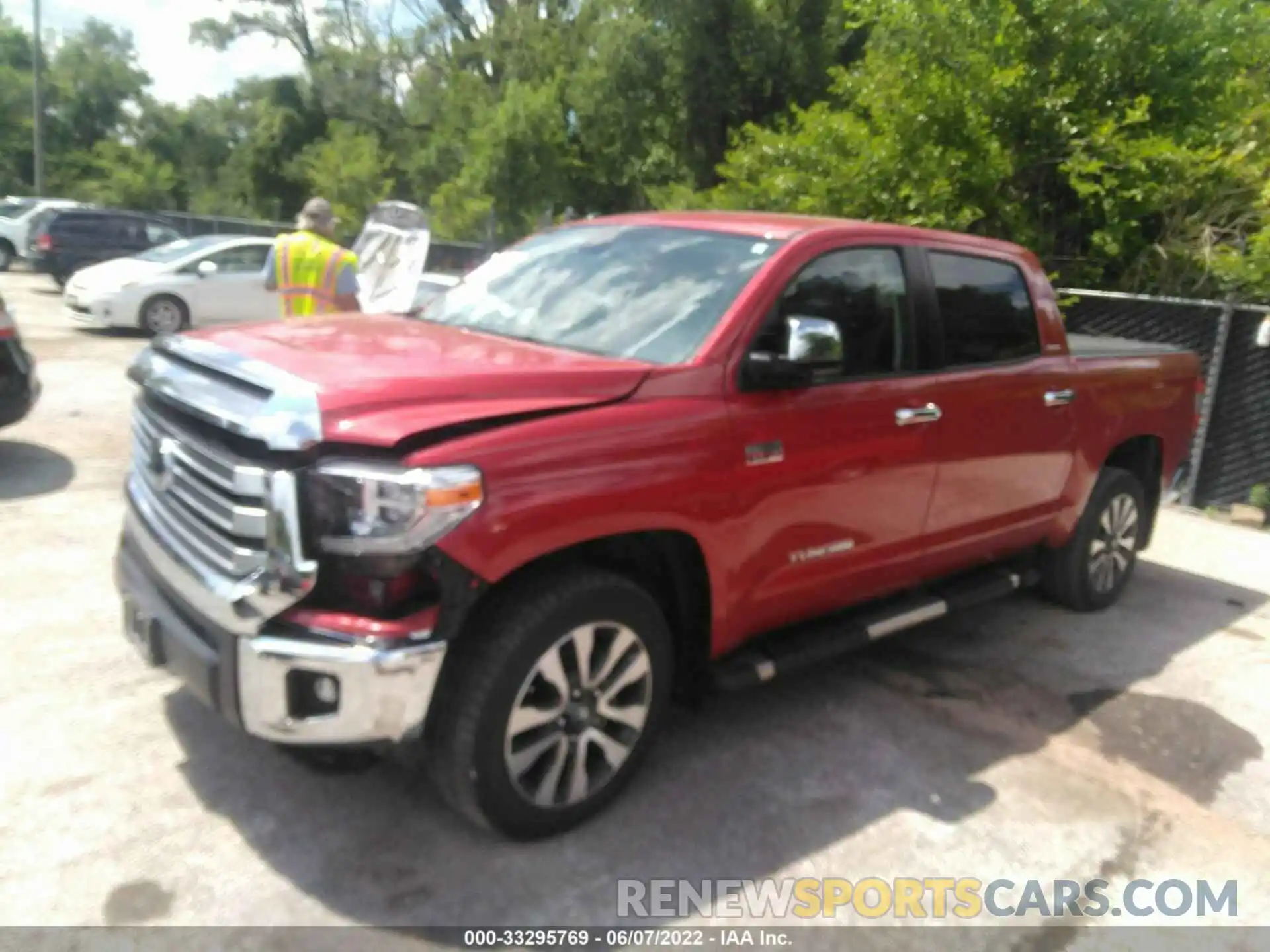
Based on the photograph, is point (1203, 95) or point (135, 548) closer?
point (135, 548)

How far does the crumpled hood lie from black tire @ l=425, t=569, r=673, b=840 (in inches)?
21.0

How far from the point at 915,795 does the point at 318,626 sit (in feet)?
7.08

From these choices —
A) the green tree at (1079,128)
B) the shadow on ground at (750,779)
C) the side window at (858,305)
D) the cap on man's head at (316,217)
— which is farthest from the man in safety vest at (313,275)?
the green tree at (1079,128)

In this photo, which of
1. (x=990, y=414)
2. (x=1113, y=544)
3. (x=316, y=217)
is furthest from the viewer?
(x=316, y=217)

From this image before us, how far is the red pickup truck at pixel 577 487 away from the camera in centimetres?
278

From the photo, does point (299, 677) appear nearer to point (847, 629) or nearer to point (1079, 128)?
point (847, 629)

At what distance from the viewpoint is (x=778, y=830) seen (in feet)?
11.3

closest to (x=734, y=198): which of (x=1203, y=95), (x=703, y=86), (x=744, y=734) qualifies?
(x=1203, y=95)

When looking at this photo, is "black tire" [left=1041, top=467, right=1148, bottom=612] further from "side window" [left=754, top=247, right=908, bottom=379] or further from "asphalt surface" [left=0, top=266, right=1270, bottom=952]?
"side window" [left=754, top=247, right=908, bottom=379]

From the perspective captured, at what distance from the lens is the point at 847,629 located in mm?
4074

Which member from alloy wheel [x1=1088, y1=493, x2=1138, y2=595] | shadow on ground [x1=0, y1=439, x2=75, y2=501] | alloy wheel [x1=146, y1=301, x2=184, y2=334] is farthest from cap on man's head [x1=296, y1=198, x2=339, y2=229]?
alloy wheel [x1=146, y1=301, x2=184, y2=334]

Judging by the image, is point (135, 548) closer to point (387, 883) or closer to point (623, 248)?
point (387, 883)

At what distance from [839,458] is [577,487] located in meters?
1.18

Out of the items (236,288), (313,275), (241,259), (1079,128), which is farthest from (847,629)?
(241,259)
